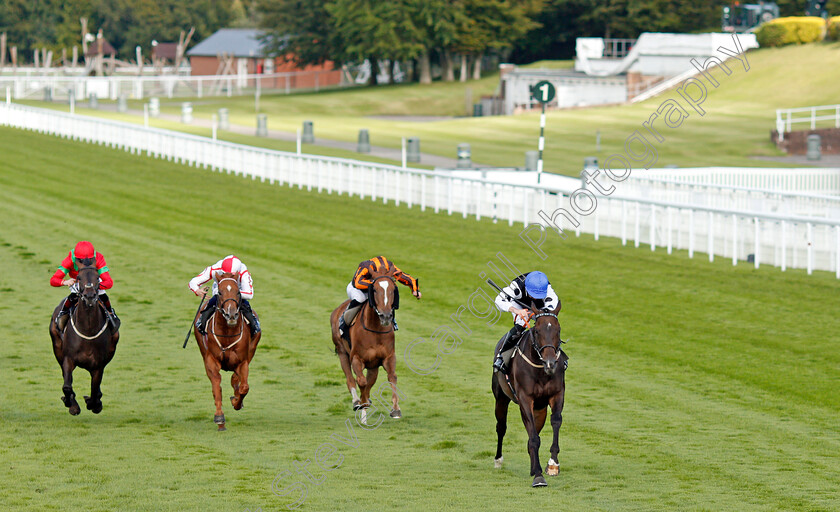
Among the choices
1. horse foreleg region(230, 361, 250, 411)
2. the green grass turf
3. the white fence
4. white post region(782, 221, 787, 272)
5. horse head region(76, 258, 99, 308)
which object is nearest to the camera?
horse head region(76, 258, 99, 308)

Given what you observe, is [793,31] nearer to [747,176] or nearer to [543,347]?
[747,176]

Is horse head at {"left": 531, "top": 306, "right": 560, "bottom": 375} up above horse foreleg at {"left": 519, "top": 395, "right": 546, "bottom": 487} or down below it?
above

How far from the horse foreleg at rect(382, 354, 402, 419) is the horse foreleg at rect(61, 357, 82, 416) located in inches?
108

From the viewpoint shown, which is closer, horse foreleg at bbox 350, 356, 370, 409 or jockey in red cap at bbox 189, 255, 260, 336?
jockey in red cap at bbox 189, 255, 260, 336

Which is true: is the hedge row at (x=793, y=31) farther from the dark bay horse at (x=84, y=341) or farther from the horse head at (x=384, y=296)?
the dark bay horse at (x=84, y=341)

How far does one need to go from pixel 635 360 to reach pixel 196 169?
23386mm

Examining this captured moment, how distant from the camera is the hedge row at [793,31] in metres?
58.9

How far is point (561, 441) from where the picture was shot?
10672mm

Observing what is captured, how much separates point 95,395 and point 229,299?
202cm

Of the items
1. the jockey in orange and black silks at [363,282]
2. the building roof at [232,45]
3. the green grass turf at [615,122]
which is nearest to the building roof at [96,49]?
the building roof at [232,45]

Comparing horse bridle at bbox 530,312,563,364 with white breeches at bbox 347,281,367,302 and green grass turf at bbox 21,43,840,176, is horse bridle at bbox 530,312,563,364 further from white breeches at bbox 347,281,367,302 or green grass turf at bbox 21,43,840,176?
green grass turf at bbox 21,43,840,176

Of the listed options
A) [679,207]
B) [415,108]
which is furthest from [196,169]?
[415,108]

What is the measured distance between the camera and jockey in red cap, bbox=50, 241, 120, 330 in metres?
10.6

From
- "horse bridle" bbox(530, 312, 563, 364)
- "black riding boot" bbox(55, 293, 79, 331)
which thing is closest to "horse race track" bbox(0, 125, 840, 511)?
"black riding boot" bbox(55, 293, 79, 331)
